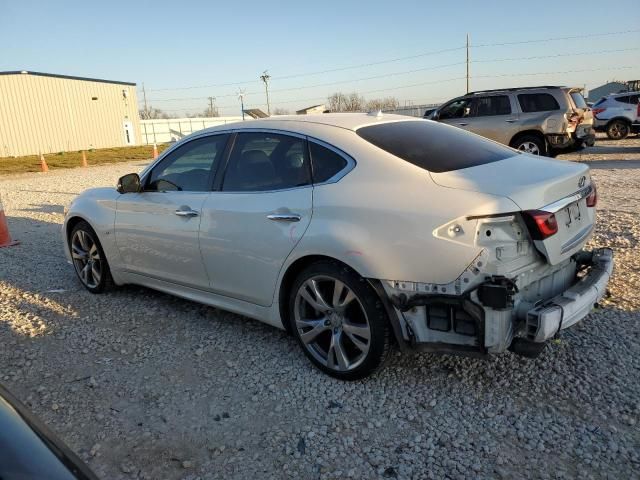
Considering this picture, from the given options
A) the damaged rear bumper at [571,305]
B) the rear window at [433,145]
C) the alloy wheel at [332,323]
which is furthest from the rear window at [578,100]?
the alloy wheel at [332,323]

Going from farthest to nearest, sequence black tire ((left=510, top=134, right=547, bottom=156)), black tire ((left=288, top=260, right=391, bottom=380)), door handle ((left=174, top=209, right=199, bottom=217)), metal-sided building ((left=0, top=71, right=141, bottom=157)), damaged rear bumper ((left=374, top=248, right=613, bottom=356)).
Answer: metal-sided building ((left=0, top=71, right=141, bottom=157))
black tire ((left=510, top=134, right=547, bottom=156))
door handle ((left=174, top=209, right=199, bottom=217))
black tire ((left=288, top=260, right=391, bottom=380))
damaged rear bumper ((left=374, top=248, right=613, bottom=356))

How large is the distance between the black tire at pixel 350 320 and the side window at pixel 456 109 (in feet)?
39.4

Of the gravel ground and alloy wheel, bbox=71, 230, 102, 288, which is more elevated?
alloy wheel, bbox=71, 230, 102, 288

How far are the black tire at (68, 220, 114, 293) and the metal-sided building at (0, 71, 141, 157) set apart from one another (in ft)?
118

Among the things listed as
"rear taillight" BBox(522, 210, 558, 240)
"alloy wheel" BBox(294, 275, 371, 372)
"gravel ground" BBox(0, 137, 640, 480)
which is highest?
"rear taillight" BBox(522, 210, 558, 240)

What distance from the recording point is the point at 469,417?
2889mm

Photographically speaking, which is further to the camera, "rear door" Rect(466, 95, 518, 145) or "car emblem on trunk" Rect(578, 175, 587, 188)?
"rear door" Rect(466, 95, 518, 145)

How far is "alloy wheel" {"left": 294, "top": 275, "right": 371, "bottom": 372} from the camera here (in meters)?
3.19

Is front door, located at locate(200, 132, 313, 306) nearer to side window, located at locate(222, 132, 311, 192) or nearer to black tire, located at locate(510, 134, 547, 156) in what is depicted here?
side window, located at locate(222, 132, 311, 192)

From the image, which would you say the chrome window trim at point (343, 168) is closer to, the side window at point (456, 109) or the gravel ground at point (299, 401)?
the gravel ground at point (299, 401)

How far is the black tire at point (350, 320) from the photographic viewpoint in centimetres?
307

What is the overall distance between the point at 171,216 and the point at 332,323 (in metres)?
1.70

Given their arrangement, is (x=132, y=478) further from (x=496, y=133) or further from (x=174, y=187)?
(x=496, y=133)

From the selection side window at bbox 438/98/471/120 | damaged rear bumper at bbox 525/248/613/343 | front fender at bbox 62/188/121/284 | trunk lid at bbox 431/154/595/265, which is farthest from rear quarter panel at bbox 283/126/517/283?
side window at bbox 438/98/471/120
